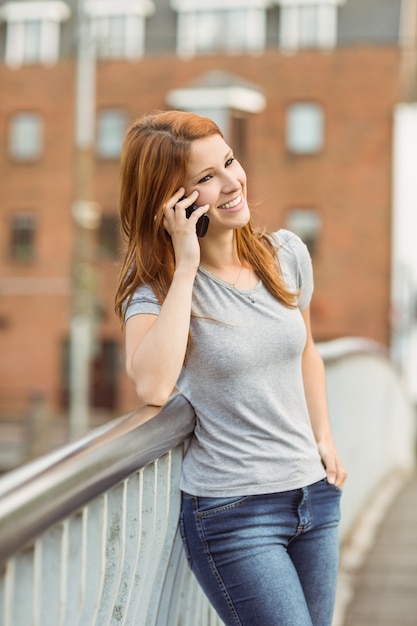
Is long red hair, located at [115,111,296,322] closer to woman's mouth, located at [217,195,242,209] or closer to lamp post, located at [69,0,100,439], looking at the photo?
woman's mouth, located at [217,195,242,209]

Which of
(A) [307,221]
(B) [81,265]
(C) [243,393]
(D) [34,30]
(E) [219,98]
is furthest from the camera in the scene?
(D) [34,30]

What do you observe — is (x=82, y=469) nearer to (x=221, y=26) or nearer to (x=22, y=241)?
(x=22, y=241)

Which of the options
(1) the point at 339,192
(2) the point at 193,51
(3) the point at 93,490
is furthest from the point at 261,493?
(2) the point at 193,51

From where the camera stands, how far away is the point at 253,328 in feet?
8.57

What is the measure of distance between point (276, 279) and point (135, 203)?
0.37 metres

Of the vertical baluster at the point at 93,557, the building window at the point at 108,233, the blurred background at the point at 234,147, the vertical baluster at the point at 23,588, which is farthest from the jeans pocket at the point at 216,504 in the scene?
the building window at the point at 108,233

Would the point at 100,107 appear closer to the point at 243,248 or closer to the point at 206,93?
the point at 206,93

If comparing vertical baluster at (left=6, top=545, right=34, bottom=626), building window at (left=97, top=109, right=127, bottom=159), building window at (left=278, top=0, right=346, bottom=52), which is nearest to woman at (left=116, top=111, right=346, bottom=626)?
vertical baluster at (left=6, top=545, right=34, bottom=626)

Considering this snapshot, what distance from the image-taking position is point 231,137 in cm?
2862

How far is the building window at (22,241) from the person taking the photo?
32250mm

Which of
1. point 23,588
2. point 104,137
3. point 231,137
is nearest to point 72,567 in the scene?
point 23,588

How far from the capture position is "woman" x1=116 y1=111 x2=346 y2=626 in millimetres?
2523

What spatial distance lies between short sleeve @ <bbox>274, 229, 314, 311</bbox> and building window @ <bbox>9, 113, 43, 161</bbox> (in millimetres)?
30264

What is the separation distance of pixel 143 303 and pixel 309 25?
3039cm
